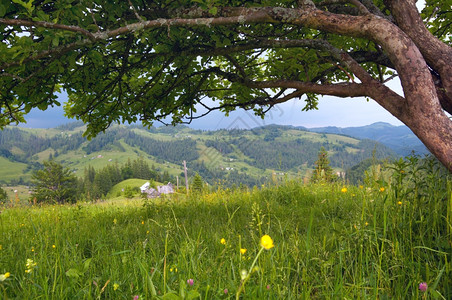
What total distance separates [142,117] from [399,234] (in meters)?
6.09

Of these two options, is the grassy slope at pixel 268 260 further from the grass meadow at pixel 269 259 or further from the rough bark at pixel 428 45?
the rough bark at pixel 428 45

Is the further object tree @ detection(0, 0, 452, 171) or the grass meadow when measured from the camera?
tree @ detection(0, 0, 452, 171)

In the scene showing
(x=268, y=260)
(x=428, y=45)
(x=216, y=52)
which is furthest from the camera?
(x=216, y=52)

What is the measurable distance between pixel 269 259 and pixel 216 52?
14.4 feet

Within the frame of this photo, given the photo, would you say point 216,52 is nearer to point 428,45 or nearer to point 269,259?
point 428,45

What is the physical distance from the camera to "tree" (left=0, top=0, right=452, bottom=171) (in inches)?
151

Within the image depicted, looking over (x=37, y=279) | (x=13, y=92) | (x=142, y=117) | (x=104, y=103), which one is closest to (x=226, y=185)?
(x=142, y=117)

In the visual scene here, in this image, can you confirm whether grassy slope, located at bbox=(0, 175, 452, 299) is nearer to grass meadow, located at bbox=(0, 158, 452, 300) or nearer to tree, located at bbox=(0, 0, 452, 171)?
grass meadow, located at bbox=(0, 158, 452, 300)

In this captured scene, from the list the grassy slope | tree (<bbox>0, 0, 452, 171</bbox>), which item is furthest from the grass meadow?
tree (<bbox>0, 0, 452, 171</bbox>)

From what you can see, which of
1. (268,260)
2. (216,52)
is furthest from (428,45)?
(268,260)

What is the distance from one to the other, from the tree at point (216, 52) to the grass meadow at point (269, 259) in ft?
3.15

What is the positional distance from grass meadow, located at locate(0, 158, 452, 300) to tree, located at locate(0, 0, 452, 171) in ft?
3.15

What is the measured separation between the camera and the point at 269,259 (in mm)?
2514

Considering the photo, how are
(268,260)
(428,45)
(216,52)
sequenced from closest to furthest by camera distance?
(268,260) → (428,45) → (216,52)
